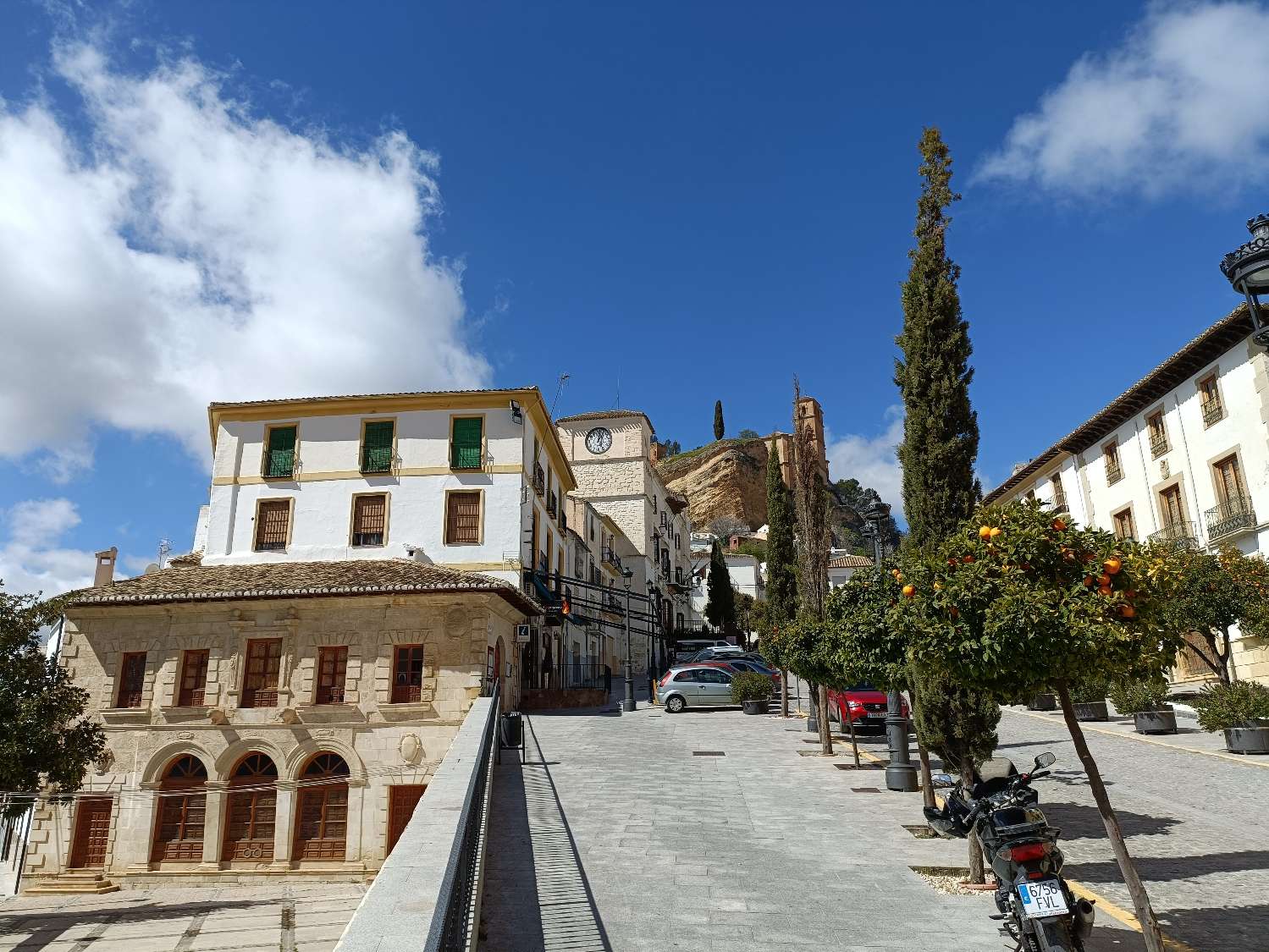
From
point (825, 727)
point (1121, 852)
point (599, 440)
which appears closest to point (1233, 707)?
point (825, 727)

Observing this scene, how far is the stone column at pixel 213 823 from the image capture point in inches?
798

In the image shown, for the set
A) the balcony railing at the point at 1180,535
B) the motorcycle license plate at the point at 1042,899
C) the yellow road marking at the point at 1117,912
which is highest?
the balcony railing at the point at 1180,535

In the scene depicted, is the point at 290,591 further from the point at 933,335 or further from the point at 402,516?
the point at 933,335

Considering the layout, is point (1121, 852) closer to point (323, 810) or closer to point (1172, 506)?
point (323, 810)

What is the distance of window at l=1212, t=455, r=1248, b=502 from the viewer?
84.8 ft

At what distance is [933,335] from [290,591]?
16994 millimetres

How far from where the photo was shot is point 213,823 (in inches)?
807

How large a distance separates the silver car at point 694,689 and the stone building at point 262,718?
7.18 metres

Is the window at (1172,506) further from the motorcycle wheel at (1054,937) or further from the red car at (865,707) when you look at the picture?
the motorcycle wheel at (1054,937)

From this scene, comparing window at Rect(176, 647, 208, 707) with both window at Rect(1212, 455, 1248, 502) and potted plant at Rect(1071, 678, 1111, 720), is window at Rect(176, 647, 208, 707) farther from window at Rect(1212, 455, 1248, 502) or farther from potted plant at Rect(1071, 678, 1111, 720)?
window at Rect(1212, 455, 1248, 502)

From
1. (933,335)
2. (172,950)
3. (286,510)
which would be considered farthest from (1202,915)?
(286,510)

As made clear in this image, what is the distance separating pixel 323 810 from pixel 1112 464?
31.8 meters

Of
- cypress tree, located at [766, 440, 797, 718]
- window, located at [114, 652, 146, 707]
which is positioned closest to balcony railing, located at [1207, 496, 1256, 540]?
cypress tree, located at [766, 440, 797, 718]

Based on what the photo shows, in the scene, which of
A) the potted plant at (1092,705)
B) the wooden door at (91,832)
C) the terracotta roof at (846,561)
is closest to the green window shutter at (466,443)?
the wooden door at (91,832)
